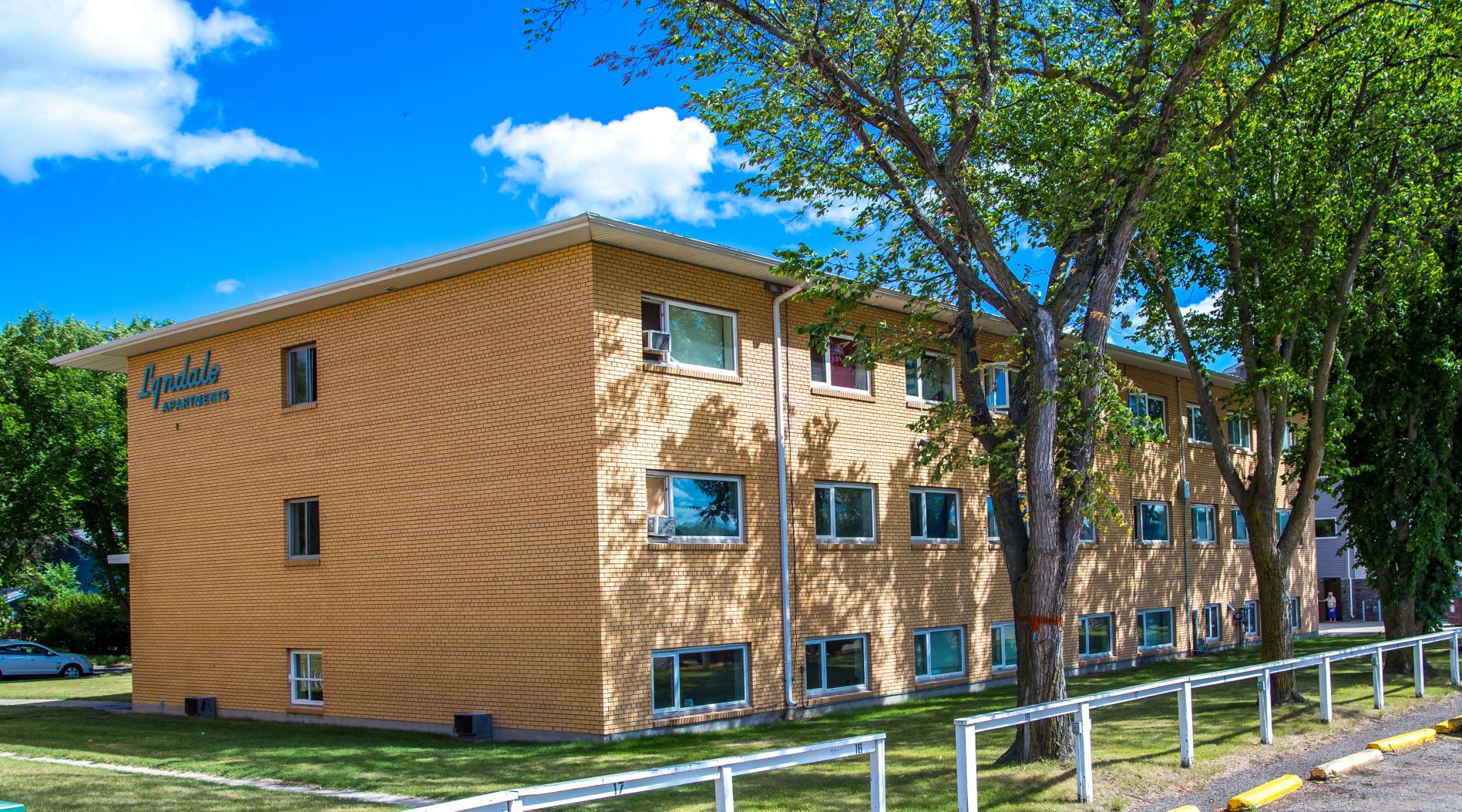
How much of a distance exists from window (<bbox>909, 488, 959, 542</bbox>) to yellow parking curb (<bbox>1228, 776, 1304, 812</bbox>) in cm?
1063

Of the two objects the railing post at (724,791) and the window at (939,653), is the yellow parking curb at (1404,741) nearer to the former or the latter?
the window at (939,653)

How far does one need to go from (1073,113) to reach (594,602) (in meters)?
8.97

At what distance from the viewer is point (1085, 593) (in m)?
25.9

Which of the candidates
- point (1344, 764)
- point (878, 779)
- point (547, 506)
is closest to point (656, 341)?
point (547, 506)

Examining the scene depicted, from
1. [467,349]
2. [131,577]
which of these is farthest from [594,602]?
[131,577]

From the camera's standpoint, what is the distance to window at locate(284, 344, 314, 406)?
20672 millimetres

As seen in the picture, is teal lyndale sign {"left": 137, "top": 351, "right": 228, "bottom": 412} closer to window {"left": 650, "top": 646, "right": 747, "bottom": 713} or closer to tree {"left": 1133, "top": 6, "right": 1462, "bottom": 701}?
window {"left": 650, "top": 646, "right": 747, "bottom": 713}

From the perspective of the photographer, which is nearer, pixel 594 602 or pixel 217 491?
pixel 594 602

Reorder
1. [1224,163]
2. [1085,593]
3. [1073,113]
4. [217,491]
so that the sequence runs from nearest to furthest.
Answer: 1. [1073,113]
2. [1224,163]
3. [217,491]
4. [1085,593]

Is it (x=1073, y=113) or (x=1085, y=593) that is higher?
(x=1073, y=113)

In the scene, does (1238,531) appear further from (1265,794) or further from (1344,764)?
→ (1265,794)

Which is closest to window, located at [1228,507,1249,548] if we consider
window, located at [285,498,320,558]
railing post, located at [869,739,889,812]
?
window, located at [285,498,320,558]

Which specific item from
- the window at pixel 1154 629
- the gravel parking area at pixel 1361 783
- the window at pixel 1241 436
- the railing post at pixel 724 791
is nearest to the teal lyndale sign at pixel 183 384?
the railing post at pixel 724 791

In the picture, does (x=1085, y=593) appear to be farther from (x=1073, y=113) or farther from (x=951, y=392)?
(x=1073, y=113)
